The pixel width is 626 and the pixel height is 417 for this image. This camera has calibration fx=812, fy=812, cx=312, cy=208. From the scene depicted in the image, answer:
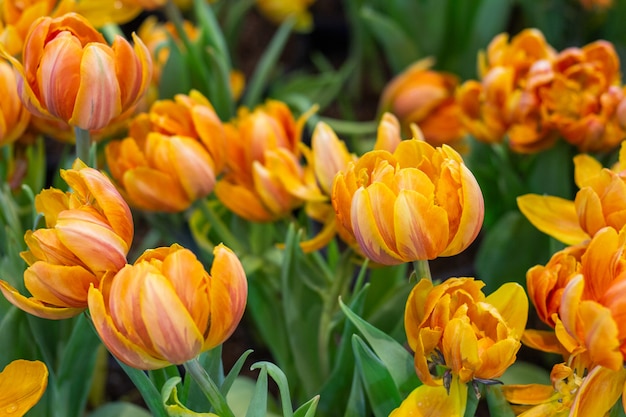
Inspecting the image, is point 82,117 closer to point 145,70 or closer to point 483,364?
point 145,70

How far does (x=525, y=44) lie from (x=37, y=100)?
18.7 inches

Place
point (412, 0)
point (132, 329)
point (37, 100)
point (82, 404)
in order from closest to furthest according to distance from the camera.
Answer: point (132, 329)
point (37, 100)
point (82, 404)
point (412, 0)

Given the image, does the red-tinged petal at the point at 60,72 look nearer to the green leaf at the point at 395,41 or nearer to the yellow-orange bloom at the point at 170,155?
the yellow-orange bloom at the point at 170,155

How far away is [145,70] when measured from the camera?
0.59 metres

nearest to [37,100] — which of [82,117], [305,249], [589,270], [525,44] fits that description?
[82,117]

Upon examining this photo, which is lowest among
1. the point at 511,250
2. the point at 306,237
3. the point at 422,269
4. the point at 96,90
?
the point at 511,250

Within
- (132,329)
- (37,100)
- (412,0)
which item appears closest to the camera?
(132,329)

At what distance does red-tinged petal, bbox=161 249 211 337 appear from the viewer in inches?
17.2

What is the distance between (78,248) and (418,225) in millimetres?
193

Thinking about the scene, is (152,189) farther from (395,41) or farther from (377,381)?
(395,41)

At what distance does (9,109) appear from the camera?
64cm

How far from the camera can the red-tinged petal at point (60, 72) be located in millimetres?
541

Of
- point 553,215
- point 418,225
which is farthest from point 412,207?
point 553,215

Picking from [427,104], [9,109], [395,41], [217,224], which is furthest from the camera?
[395,41]
